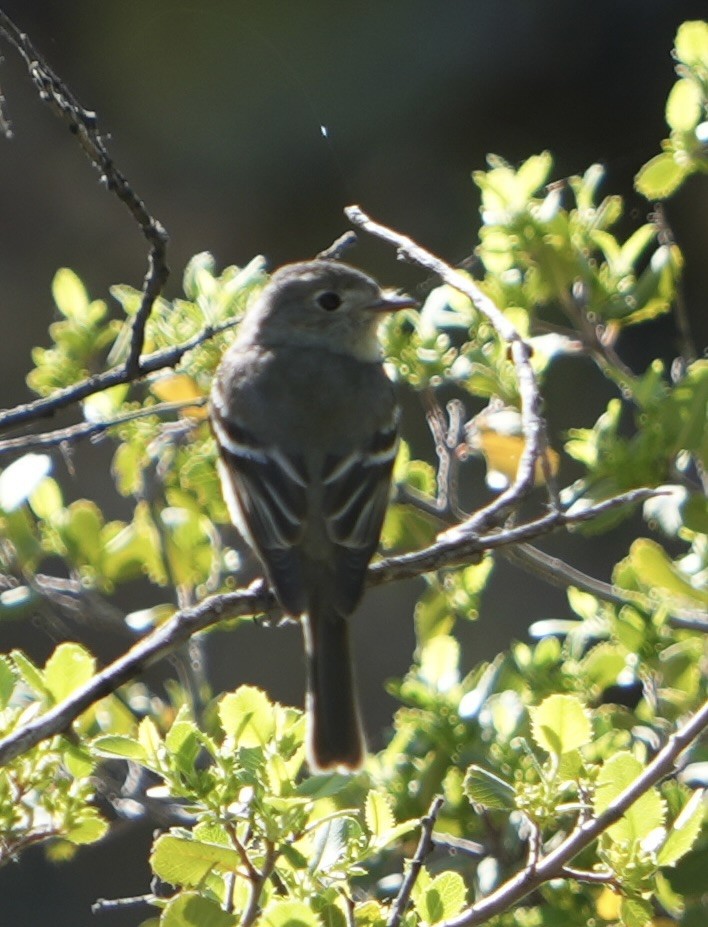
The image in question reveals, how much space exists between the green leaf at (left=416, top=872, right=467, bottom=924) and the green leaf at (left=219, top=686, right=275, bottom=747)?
0.34 metres

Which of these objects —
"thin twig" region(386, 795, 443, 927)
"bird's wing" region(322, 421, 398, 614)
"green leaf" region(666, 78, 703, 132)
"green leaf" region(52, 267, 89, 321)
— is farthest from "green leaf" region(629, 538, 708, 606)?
"green leaf" region(52, 267, 89, 321)

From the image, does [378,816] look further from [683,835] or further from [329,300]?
[329,300]

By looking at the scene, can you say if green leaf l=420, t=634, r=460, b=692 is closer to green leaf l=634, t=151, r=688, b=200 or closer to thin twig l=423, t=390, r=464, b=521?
thin twig l=423, t=390, r=464, b=521

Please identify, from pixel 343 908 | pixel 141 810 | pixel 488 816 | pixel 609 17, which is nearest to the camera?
pixel 343 908

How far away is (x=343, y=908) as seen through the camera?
2.44 metres

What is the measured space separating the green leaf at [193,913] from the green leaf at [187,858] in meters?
0.05

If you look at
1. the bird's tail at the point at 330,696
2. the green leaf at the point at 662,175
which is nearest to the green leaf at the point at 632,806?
the bird's tail at the point at 330,696

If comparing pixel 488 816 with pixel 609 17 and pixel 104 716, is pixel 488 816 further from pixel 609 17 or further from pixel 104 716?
pixel 609 17

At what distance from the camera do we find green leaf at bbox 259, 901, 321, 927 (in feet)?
6.72

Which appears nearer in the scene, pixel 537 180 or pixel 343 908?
pixel 343 908

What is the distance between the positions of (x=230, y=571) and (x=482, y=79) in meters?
3.55

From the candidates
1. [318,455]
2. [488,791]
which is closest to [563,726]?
[488,791]

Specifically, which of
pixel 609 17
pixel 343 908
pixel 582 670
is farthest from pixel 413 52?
pixel 343 908

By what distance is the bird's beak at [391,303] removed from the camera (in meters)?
3.94
